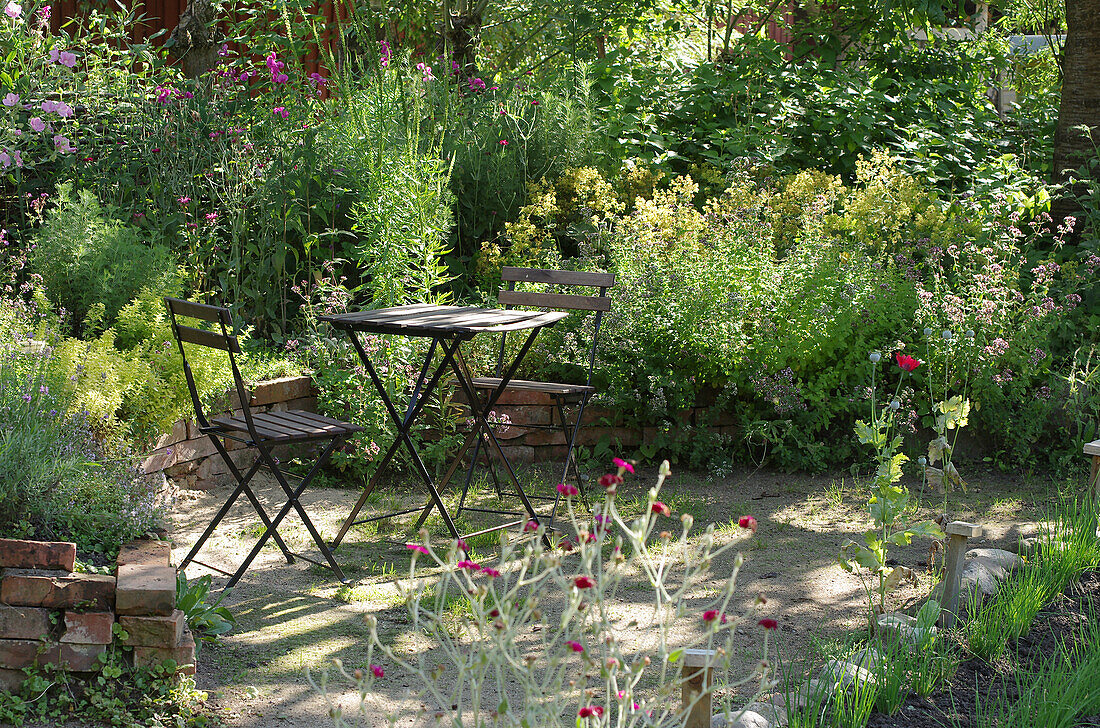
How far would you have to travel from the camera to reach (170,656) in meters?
2.73

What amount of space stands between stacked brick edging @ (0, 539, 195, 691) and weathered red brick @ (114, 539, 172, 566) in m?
0.10

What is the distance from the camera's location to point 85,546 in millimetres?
2896

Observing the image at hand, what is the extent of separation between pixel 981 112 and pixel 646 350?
15.5 ft

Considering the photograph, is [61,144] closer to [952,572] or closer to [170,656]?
[170,656]

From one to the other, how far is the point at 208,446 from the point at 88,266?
1.06m

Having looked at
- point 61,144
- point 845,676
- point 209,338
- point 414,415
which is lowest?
point 845,676

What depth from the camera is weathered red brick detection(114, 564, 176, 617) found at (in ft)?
8.82

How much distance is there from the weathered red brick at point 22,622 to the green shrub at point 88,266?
236 centimetres

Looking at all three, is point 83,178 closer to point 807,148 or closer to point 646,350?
point 646,350

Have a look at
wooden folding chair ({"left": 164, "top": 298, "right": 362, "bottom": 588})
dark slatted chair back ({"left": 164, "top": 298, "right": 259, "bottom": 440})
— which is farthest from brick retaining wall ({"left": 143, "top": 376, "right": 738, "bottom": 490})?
dark slatted chair back ({"left": 164, "top": 298, "right": 259, "bottom": 440})

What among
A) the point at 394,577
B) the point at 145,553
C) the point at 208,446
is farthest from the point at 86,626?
the point at 208,446

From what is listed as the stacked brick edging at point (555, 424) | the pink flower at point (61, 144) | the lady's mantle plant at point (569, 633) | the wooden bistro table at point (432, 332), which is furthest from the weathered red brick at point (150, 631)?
the pink flower at point (61, 144)

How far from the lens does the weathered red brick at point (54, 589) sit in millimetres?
2643

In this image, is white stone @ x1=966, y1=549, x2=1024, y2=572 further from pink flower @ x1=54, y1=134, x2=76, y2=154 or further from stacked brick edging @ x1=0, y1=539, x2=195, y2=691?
pink flower @ x1=54, y1=134, x2=76, y2=154
